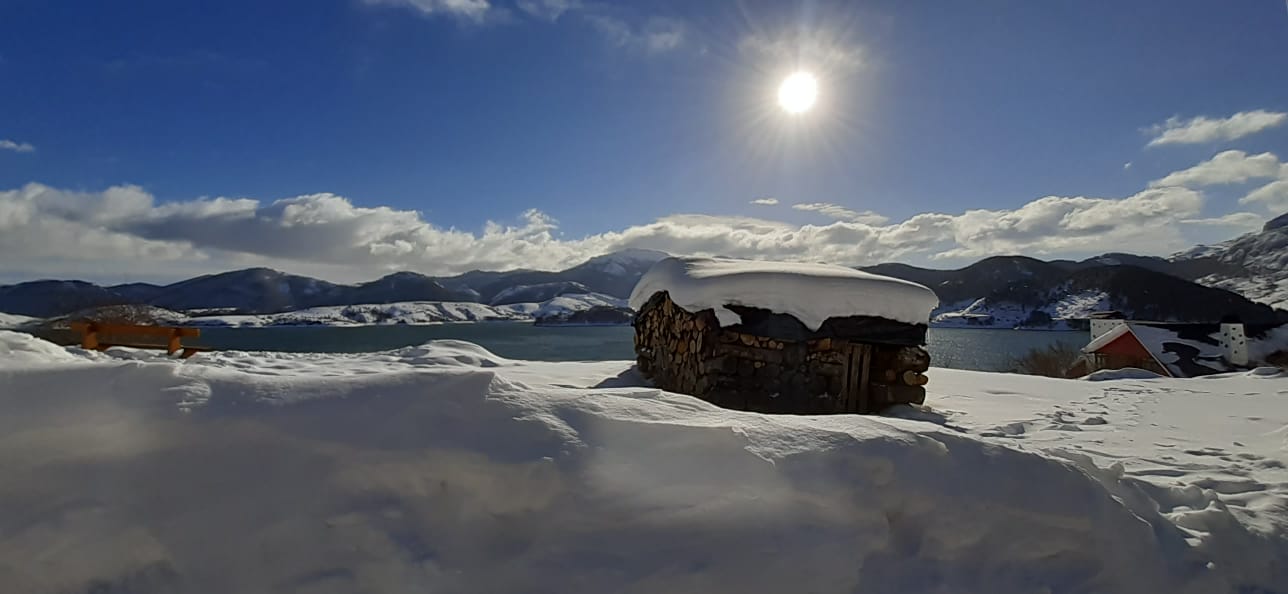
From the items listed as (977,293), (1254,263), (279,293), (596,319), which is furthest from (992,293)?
(279,293)

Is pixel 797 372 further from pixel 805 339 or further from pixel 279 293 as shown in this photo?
pixel 279 293

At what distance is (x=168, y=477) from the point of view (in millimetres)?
1981

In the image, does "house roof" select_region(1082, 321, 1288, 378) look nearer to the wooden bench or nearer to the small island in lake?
the wooden bench

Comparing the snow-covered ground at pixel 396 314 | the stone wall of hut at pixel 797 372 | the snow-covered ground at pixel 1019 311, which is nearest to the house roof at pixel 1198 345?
the stone wall of hut at pixel 797 372

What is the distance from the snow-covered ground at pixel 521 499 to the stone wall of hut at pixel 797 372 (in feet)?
13.3

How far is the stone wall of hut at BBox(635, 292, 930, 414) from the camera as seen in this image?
7070 mm

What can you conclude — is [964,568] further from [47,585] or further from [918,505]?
[47,585]

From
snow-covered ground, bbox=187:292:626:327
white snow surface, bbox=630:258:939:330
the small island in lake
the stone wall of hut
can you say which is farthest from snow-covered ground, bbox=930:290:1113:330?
snow-covered ground, bbox=187:292:626:327

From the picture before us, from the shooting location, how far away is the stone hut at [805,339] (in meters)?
6.99

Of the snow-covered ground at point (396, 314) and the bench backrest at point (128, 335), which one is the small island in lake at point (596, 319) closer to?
the snow-covered ground at point (396, 314)

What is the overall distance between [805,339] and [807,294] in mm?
575

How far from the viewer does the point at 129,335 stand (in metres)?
8.05

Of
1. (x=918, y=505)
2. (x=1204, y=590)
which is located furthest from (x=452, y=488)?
(x=1204, y=590)

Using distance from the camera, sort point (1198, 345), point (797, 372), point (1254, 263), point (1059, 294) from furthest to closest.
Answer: point (1254, 263), point (1059, 294), point (1198, 345), point (797, 372)
